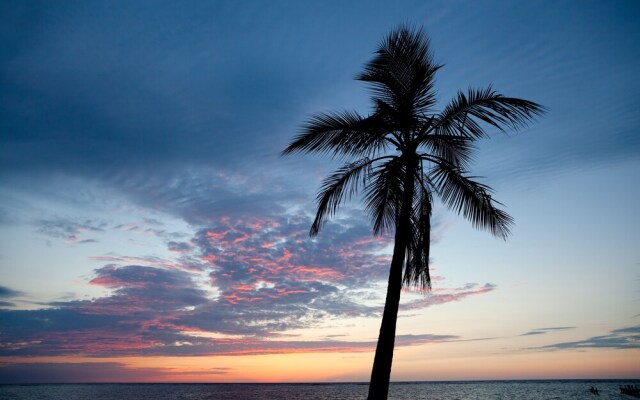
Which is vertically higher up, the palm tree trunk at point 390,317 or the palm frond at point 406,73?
the palm frond at point 406,73

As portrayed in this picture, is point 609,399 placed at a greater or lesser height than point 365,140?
lesser

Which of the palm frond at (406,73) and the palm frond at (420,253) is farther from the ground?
the palm frond at (406,73)

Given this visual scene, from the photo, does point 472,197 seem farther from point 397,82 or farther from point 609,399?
point 609,399

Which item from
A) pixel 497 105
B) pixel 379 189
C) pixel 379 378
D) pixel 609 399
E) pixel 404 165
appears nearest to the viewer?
pixel 379 378

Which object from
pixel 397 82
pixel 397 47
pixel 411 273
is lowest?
pixel 411 273

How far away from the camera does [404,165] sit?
9773mm

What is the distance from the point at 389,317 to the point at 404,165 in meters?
3.36

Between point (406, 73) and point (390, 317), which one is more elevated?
point (406, 73)

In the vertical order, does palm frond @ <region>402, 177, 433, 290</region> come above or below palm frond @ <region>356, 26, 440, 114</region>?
below

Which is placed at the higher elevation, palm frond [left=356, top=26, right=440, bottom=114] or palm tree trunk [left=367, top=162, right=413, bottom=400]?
palm frond [left=356, top=26, right=440, bottom=114]

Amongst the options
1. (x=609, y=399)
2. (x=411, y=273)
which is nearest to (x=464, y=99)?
(x=411, y=273)

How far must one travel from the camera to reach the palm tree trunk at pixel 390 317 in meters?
8.04

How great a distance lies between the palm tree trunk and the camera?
8.04 m

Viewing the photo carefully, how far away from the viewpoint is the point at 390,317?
27.5ft
